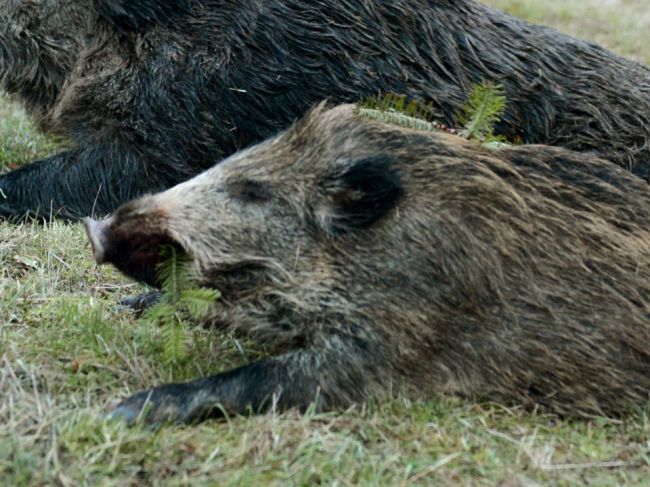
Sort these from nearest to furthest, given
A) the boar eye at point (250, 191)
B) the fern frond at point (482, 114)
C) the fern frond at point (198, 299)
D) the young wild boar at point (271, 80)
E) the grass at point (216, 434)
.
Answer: the grass at point (216, 434)
the fern frond at point (198, 299)
the boar eye at point (250, 191)
the fern frond at point (482, 114)
the young wild boar at point (271, 80)

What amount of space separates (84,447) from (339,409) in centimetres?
94

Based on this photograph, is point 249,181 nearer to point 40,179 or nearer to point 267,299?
point 267,299

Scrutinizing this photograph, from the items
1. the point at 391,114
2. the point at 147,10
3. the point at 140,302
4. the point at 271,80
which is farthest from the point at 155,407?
the point at 147,10

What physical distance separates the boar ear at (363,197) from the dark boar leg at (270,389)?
0.50 metres

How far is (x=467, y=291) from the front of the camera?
4.00m

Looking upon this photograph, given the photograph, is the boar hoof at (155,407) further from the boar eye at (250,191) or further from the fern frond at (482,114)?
the fern frond at (482,114)

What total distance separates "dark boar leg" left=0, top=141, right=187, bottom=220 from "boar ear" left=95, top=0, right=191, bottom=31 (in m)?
0.71

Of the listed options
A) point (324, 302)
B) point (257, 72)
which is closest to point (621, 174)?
point (324, 302)

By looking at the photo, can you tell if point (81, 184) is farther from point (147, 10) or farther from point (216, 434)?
point (216, 434)

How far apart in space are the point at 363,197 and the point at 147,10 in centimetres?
256

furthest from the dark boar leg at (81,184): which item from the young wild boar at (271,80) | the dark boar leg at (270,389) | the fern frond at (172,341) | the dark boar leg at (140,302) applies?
the dark boar leg at (270,389)

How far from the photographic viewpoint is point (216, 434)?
11.6 feet

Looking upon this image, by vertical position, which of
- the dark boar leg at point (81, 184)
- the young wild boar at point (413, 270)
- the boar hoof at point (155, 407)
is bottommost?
the dark boar leg at point (81, 184)

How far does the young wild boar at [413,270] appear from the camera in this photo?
13.0ft
